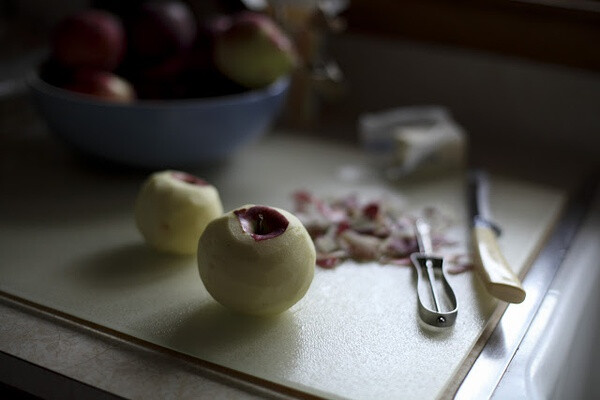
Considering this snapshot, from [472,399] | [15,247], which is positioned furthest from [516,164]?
[15,247]

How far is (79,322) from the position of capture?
67cm

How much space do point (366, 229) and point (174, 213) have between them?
21cm

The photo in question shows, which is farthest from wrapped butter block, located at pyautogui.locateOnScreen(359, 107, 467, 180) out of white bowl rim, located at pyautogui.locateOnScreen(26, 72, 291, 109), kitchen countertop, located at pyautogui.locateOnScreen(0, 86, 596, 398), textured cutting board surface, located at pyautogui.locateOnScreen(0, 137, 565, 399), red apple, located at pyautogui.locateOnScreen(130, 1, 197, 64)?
kitchen countertop, located at pyautogui.locateOnScreen(0, 86, 596, 398)

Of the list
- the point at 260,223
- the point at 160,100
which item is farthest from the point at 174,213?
the point at 160,100

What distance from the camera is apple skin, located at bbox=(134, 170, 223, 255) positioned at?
763 millimetres

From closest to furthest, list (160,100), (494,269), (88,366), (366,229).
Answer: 1. (88,366)
2. (494,269)
3. (366,229)
4. (160,100)

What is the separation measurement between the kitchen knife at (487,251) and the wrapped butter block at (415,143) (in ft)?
0.19

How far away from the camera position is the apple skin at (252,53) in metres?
0.93

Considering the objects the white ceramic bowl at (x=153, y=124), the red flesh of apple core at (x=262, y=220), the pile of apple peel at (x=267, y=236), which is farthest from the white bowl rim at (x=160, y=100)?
the red flesh of apple core at (x=262, y=220)

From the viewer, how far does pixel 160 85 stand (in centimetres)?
97

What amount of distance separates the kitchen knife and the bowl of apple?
0.27 metres

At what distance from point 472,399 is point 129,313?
30 centimetres

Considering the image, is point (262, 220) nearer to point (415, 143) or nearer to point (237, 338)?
point (237, 338)

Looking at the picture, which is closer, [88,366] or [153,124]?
[88,366]
